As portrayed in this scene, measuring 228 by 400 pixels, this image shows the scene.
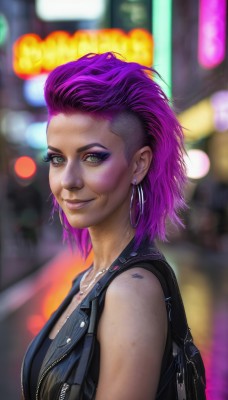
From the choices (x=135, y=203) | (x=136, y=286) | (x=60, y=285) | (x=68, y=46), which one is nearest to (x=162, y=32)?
(x=68, y=46)

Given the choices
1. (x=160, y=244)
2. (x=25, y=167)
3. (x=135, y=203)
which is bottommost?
(x=25, y=167)

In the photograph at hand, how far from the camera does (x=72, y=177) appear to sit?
172cm

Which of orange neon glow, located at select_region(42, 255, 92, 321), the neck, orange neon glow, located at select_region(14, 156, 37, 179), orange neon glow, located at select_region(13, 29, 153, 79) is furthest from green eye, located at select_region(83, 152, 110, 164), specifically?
orange neon glow, located at select_region(14, 156, 37, 179)

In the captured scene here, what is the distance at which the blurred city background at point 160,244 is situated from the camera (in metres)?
7.70

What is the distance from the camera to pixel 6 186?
67.4ft

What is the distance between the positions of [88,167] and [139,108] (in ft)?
0.70

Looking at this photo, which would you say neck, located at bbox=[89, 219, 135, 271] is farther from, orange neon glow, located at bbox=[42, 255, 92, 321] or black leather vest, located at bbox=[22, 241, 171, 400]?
orange neon glow, located at bbox=[42, 255, 92, 321]

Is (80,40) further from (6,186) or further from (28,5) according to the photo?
(28,5)

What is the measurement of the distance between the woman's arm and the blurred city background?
804mm

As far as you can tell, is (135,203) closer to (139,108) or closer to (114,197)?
(114,197)

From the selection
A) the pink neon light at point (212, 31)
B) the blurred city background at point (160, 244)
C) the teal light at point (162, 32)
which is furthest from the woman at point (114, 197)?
the pink neon light at point (212, 31)

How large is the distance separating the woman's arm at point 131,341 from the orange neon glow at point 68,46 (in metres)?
16.5

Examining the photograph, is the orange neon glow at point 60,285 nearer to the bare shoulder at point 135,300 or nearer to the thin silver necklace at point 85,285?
the thin silver necklace at point 85,285

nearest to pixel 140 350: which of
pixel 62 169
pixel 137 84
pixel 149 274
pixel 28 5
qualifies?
pixel 149 274
